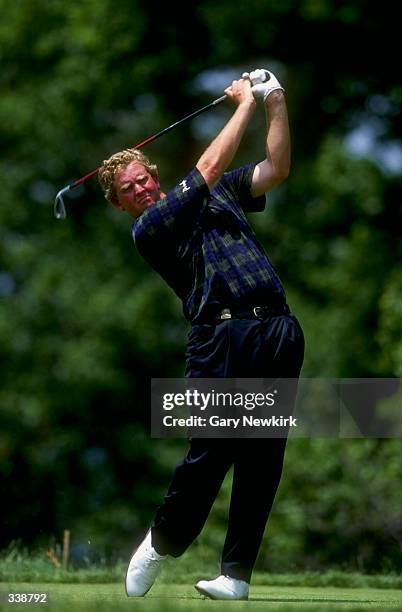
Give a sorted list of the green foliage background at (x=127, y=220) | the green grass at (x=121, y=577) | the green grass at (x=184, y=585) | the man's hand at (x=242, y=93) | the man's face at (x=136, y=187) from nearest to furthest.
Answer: the green grass at (x=184, y=585)
the man's hand at (x=242, y=93)
the man's face at (x=136, y=187)
the green grass at (x=121, y=577)
the green foliage background at (x=127, y=220)

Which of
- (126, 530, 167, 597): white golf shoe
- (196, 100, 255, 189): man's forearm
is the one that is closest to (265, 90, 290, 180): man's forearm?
(196, 100, 255, 189): man's forearm

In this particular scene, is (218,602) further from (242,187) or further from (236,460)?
(242,187)

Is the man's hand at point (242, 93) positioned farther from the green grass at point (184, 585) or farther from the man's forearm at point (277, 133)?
the green grass at point (184, 585)

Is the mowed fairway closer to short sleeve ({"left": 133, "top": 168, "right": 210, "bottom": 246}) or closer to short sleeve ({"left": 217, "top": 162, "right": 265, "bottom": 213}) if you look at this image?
short sleeve ({"left": 133, "top": 168, "right": 210, "bottom": 246})

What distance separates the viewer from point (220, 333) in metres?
4.96

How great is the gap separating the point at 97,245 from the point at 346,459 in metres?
8.36

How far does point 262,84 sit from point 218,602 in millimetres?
1841

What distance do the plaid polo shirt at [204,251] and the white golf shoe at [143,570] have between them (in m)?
0.84

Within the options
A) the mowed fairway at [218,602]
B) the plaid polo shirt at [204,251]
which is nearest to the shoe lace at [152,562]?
the mowed fairway at [218,602]

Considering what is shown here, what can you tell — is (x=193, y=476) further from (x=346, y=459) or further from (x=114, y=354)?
(x=114, y=354)

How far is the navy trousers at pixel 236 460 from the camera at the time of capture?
4.97m

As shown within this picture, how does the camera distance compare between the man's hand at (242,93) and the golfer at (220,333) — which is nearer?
the golfer at (220,333)

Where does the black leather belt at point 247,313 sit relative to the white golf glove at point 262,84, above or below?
below

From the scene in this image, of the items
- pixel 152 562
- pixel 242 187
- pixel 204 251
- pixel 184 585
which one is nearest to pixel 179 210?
pixel 204 251
